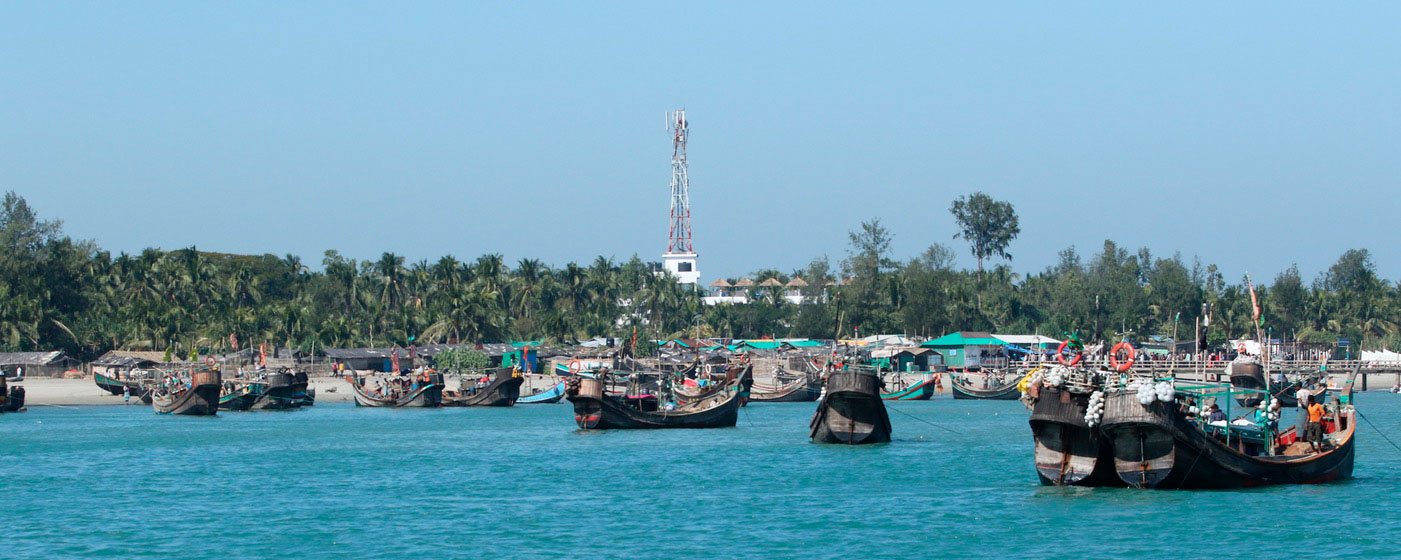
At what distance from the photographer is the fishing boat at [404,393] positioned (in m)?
96.2

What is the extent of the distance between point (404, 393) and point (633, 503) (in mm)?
56695

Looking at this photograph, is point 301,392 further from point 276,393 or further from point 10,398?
point 10,398

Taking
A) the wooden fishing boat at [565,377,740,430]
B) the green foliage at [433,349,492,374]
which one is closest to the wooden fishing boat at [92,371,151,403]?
the green foliage at [433,349,492,374]

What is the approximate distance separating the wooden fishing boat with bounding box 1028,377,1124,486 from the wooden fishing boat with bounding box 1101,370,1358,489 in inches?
16.0

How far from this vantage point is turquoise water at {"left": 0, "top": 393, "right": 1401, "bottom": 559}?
116 ft

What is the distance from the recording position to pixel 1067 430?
38281mm

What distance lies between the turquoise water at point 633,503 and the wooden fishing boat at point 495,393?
96.1ft

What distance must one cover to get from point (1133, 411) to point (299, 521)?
1962 cm

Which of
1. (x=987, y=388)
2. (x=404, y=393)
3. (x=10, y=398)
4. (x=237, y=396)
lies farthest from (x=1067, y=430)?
(x=987, y=388)

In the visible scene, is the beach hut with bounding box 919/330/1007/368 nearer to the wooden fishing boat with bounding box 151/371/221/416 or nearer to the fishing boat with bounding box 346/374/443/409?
the fishing boat with bounding box 346/374/443/409

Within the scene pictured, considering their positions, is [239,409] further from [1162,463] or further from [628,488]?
[1162,463]

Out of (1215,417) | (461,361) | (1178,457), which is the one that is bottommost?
(1178,457)

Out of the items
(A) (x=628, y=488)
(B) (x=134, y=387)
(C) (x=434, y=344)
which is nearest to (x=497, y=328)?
(C) (x=434, y=344)

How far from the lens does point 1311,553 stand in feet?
110
